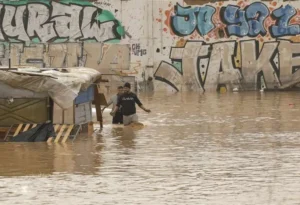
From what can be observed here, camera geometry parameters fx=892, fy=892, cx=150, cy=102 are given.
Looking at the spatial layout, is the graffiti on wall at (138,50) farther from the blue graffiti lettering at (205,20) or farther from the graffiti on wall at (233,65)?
the blue graffiti lettering at (205,20)

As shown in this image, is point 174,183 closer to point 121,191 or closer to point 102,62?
point 121,191

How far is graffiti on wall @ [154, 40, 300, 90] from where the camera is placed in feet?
142

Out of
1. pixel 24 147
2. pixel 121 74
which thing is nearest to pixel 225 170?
pixel 24 147

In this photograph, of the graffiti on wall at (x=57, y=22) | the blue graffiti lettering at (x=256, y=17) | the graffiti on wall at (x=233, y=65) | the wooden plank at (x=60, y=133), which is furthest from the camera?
the graffiti on wall at (x=57, y=22)

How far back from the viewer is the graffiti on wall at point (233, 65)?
4341 centimetres

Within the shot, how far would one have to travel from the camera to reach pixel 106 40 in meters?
44.2

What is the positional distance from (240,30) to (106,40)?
6633mm

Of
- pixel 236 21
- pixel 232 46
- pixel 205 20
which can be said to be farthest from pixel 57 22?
pixel 236 21

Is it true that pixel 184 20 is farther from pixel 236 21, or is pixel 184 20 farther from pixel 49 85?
pixel 49 85

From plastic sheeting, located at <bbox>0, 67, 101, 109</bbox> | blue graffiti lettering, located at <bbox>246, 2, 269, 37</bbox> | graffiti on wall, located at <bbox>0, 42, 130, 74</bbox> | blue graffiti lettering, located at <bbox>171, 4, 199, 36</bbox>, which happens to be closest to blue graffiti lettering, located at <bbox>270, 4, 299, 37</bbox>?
blue graffiti lettering, located at <bbox>246, 2, 269, 37</bbox>

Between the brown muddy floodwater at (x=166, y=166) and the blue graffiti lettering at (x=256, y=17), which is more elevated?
the blue graffiti lettering at (x=256, y=17)

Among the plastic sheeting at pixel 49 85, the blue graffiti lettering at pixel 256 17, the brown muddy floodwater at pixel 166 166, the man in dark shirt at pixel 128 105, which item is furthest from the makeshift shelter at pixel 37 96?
the blue graffiti lettering at pixel 256 17

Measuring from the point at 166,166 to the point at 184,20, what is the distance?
30445 millimetres

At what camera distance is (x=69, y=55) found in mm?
44375
